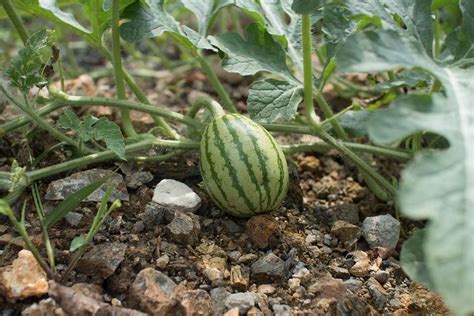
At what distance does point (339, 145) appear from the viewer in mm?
2184

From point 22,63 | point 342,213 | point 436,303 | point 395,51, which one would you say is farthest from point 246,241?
point 22,63

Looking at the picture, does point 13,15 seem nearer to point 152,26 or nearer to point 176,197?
point 152,26

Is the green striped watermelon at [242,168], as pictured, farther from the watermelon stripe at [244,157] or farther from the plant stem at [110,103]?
the plant stem at [110,103]

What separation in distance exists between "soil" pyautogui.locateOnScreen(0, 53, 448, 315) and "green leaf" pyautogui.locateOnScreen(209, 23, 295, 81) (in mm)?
408

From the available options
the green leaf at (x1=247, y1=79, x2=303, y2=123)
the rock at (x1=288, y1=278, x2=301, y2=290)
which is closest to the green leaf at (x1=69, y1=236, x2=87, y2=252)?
the rock at (x1=288, y1=278, x2=301, y2=290)

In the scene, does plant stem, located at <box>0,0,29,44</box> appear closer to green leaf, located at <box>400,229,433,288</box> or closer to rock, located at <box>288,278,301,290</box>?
rock, located at <box>288,278,301,290</box>

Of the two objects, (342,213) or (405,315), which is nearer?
(405,315)

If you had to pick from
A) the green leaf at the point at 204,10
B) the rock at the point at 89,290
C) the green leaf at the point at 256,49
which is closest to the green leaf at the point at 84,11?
the green leaf at the point at 204,10

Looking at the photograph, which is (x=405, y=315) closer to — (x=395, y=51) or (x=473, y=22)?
(x=395, y=51)

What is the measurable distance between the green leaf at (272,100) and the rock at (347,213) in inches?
17.2

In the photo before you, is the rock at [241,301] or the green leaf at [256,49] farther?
the green leaf at [256,49]

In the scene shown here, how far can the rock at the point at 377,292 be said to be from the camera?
75.2 inches

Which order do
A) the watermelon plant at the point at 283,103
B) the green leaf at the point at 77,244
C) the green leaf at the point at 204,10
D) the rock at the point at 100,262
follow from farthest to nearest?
the green leaf at the point at 204,10, the rock at the point at 100,262, the green leaf at the point at 77,244, the watermelon plant at the point at 283,103

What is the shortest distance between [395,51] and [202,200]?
35.1 inches
